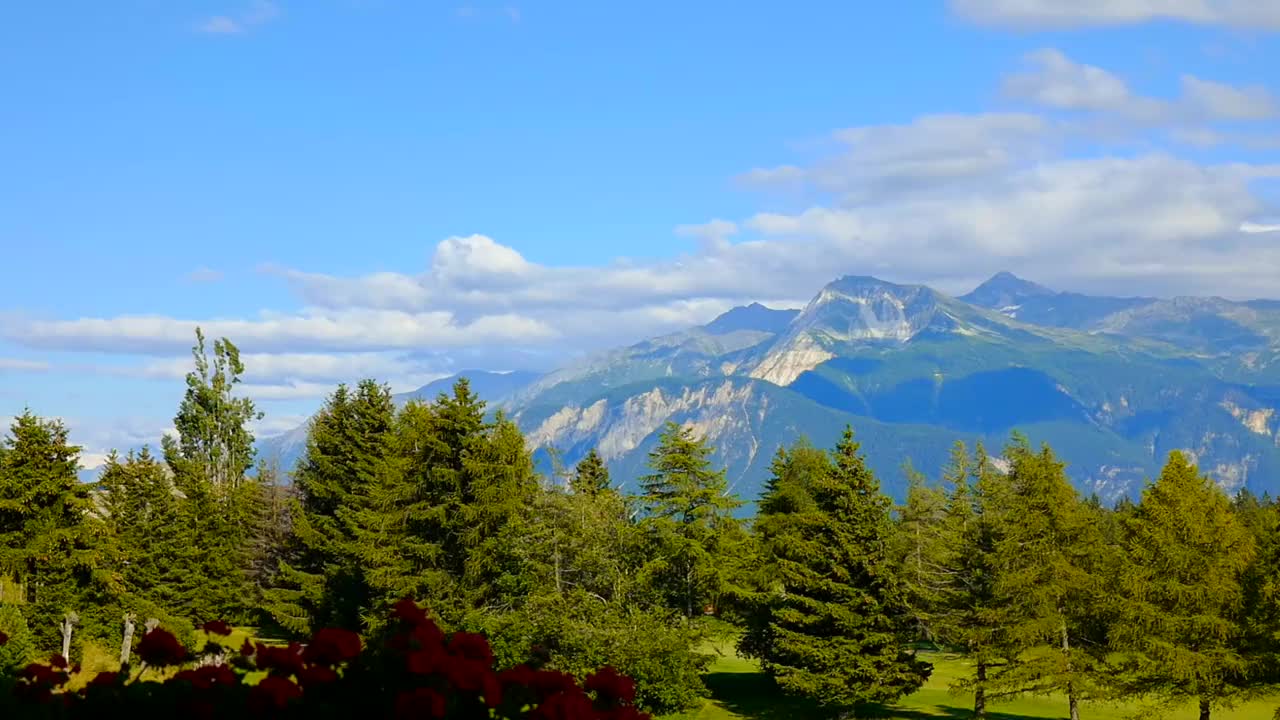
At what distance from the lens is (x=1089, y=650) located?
159 ft

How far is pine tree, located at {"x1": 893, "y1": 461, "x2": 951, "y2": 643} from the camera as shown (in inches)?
2020

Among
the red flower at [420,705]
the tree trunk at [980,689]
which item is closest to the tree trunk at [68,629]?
the tree trunk at [980,689]

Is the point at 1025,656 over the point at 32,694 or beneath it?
beneath

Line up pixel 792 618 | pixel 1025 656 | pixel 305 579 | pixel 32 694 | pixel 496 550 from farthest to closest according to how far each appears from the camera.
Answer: pixel 305 579, pixel 496 550, pixel 792 618, pixel 1025 656, pixel 32 694

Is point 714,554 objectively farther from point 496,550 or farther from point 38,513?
point 38,513

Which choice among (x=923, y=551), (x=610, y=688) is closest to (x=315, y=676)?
(x=610, y=688)

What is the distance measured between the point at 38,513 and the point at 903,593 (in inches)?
1462

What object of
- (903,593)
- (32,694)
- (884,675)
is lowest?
(884,675)

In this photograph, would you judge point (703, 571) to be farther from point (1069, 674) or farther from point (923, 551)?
point (923, 551)

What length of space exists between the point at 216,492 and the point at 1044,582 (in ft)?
185

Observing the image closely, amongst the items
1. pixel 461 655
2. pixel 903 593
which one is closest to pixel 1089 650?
pixel 903 593

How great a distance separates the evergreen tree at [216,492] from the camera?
222 feet

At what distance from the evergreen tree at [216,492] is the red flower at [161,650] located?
Answer: 58.0m

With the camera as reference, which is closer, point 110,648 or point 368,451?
point 110,648
